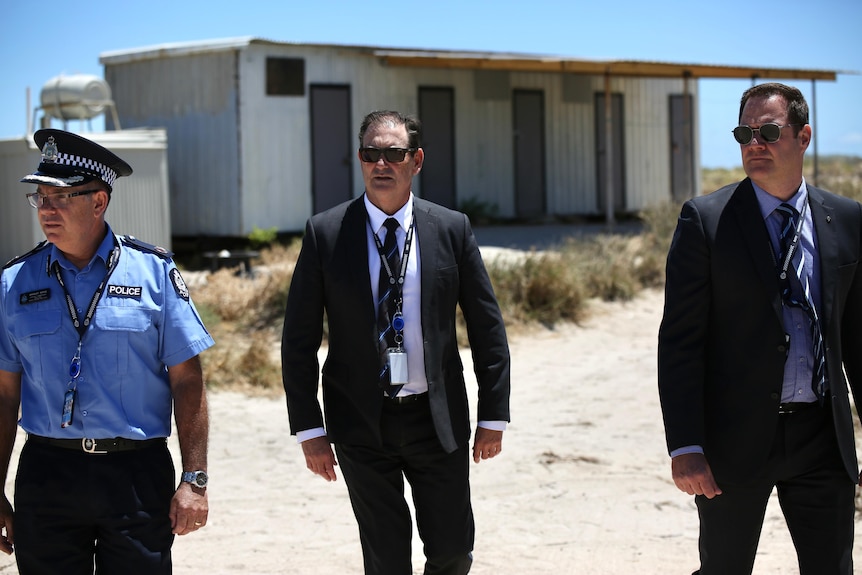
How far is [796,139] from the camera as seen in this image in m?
3.60

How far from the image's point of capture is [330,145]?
1758cm

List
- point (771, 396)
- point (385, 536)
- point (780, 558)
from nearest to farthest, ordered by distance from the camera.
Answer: point (771, 396) < point (385, 536) < point (780, 558)

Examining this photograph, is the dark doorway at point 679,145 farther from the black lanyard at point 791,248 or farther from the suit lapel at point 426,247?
the black lanyard at point 791,248

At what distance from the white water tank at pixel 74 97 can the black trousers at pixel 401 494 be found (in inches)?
487

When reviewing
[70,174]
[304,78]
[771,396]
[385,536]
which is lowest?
[385,536]

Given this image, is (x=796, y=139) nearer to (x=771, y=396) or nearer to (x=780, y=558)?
(x=771, y=396)

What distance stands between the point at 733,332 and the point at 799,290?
26 cm

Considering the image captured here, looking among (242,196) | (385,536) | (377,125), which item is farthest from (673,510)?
(242,196)

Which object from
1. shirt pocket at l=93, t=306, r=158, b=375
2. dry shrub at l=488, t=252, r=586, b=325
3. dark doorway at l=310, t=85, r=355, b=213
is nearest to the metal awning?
dark doorway at l=310, t=85, r=355, b=213

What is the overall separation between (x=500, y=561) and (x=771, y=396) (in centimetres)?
268

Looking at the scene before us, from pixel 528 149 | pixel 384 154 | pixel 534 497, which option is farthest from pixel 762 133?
pixel 528 149

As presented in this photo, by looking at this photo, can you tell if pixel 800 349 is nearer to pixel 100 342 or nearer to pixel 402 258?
pixel 402 258

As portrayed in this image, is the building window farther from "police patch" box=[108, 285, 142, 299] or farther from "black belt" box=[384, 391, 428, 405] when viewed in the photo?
"police patch" box=[108, 285, 142, 299]

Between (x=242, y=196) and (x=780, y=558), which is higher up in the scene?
(x=242, y=196)
